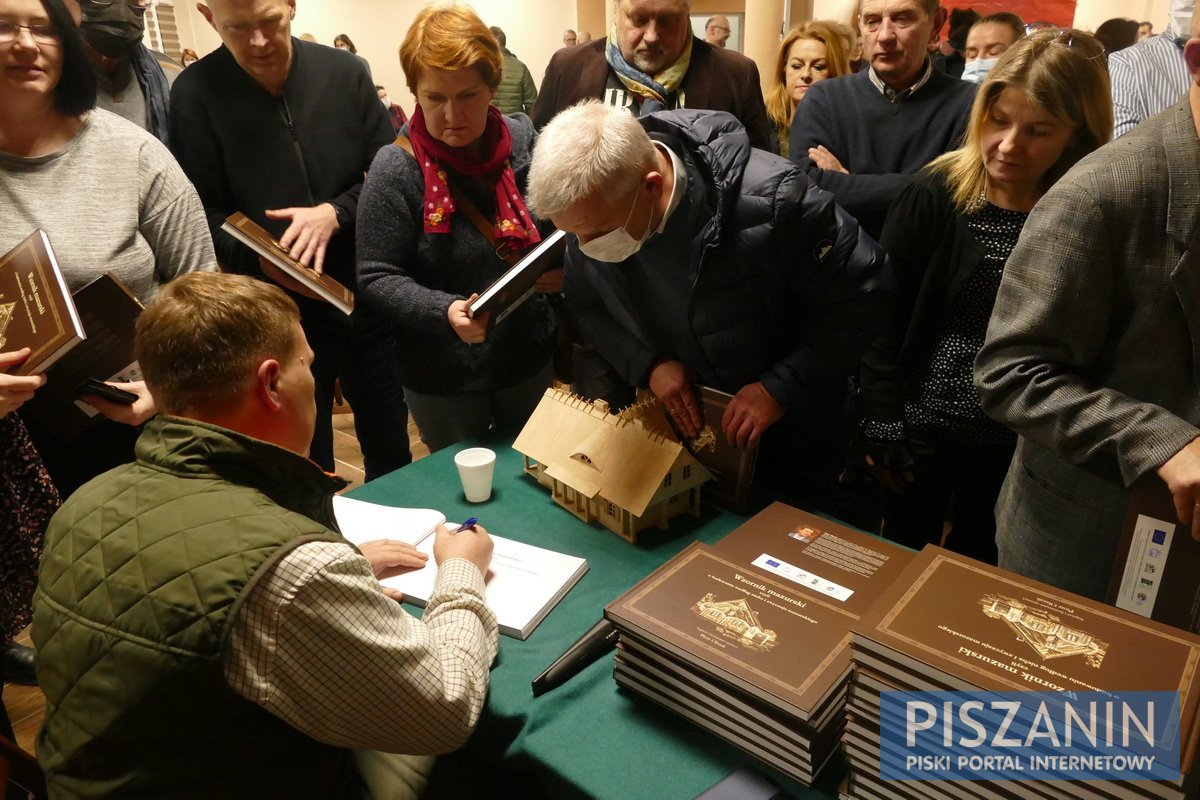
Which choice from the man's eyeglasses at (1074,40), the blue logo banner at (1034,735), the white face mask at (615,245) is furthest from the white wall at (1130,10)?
the blue logo banner at (1034,735)

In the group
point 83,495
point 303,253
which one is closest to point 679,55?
point 303,253

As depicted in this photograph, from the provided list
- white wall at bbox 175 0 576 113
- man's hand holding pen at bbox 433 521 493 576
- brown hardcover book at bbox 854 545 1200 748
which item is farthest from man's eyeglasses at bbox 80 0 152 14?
white wall at bbox 175 0 576 113

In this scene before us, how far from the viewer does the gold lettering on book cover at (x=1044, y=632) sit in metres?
0.91

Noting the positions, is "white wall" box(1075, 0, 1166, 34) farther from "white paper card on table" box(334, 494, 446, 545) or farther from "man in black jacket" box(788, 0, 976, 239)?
"white paper card on table" box(334, 494, 446, 545)

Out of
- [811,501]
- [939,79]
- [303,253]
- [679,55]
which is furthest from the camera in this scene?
[679,55]

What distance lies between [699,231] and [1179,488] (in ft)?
3.12

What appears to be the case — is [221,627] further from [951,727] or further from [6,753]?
[951,727]

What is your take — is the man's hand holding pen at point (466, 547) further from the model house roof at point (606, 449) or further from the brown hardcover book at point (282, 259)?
the brown hardcover book at point (282, 259)

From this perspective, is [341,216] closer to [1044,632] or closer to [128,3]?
[128,3]

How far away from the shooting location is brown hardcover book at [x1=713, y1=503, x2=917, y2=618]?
1.19 metres

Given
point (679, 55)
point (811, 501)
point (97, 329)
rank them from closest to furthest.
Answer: point (97, 329) → point (811, 501) → point (679, 55)

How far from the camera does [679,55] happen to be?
8.63 feet

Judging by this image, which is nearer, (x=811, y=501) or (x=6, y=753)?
(x=6, y=753)

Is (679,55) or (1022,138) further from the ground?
(679,55)
